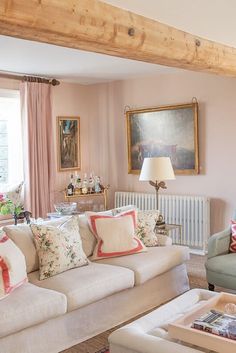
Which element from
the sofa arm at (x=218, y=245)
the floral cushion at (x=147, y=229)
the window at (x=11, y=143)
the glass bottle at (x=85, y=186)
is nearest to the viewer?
the sofa arm at (x=218, y=245)

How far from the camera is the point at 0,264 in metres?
3.01

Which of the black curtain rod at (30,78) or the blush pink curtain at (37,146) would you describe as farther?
the blush pink curtain at (37,146)

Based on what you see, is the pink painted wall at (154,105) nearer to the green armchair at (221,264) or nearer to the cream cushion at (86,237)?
the green armchair at (221,264)

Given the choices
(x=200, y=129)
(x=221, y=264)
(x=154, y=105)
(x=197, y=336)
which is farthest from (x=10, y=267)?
(x=154, y=105)

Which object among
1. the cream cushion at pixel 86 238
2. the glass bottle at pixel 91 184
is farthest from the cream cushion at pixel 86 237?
the glass bottle at pixel 91 184

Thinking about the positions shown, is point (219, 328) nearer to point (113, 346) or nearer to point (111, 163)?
point (113, 346)

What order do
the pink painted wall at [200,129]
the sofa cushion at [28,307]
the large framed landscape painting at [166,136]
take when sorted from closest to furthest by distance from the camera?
the sofa cushion at [28,307], the pink painted wall at [200,129], the large framed landscape painting at [166,136]

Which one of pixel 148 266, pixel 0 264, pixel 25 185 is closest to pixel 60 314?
pixel 0 264

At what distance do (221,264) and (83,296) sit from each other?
137 centimetres

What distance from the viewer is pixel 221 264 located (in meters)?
3.81

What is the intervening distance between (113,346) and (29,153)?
372 cm

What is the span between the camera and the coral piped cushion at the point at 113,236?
3912mm

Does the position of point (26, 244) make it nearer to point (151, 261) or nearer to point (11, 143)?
point (151, 261)

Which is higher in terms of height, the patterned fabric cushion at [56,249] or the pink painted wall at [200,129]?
the pink painted wall at [200,129]
